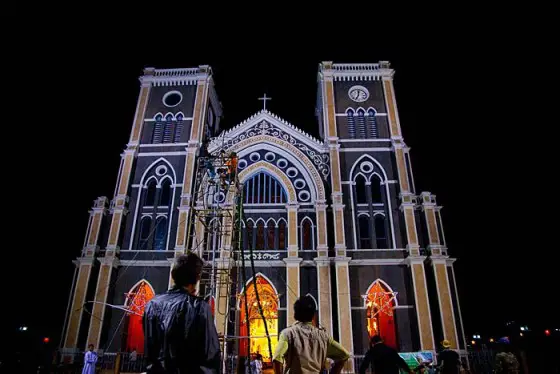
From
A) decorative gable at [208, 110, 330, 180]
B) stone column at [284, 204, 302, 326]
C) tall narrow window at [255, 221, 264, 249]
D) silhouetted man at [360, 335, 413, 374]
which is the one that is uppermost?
decorative gable at [208, 110, 330, 180]

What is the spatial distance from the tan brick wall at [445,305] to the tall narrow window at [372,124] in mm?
8860

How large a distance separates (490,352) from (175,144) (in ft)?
64.1

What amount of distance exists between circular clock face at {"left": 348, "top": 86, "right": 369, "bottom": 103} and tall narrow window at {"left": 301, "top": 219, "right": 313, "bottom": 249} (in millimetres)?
9163

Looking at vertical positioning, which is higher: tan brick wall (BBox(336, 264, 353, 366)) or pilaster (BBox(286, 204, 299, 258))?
pilaster (BBox(286, 204, 299, 258))

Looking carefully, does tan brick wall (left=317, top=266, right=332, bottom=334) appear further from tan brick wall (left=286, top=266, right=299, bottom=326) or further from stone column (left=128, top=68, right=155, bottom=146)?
stone column (left=128, top=68, right=155, bottom=146)

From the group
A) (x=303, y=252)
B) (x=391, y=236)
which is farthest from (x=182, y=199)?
(x=391, y=236)

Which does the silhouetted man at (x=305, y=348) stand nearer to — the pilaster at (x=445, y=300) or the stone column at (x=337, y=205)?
the stone column at (x=337, y=205)

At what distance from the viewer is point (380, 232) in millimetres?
21328

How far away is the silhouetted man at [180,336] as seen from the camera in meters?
2.52

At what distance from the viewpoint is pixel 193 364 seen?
8.23 feet

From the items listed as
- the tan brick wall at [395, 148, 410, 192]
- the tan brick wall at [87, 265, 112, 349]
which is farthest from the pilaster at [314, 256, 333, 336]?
the tan brick wall at [87, 265, 112, 349]

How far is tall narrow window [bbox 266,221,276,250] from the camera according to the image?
21.0 metres

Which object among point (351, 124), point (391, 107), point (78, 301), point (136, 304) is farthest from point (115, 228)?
point (391, 107)

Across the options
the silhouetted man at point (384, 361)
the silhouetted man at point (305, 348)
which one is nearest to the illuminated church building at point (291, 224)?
the silhouetted man at point (384, 361)
